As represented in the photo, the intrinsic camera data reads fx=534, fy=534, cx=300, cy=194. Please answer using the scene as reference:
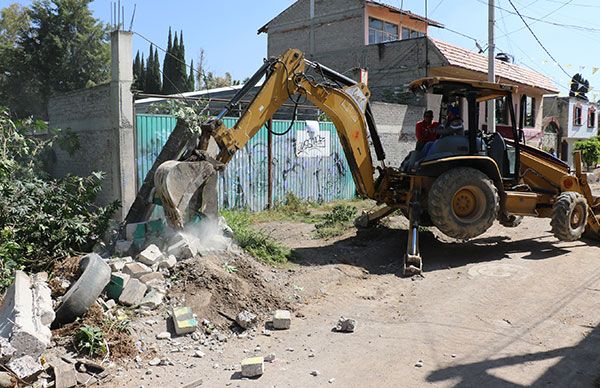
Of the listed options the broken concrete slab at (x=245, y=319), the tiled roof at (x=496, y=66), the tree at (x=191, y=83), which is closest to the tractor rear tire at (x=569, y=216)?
A: the broken concrete slab at (x=245, y=319)

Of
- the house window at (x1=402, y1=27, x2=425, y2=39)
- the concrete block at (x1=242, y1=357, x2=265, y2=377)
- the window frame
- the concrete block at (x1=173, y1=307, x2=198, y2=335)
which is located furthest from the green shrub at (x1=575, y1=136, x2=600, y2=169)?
the concrete block at (x1=242, y1=357, x2=265, y2=377)

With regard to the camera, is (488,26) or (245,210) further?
(488,26)

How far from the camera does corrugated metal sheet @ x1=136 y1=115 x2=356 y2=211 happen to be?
33.9ft

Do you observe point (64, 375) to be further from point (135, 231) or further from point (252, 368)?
point (135, 231)

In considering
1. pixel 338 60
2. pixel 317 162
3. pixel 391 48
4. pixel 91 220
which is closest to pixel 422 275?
pixel 91 220

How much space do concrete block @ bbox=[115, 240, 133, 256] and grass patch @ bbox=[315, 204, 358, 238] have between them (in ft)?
13.6

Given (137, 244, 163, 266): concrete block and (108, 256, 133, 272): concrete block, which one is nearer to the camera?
(108, 256, 133, 272): concrete block

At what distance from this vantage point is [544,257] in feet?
29.2

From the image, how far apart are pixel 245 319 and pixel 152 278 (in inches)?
49.4

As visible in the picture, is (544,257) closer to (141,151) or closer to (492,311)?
(492,311)

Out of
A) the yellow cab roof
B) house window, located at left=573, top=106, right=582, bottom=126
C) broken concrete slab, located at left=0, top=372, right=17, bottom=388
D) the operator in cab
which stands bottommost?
broken concrete slab, located at left=0, top=372, right=17, bottom=388

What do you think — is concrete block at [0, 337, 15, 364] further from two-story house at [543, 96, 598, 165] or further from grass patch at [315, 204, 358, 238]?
two-story house at [543, 96, 598, 165]

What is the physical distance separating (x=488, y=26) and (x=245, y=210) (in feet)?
29.3

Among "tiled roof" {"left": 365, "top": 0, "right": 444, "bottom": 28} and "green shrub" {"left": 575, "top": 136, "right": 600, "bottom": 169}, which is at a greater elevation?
"tiled roof" {"left": 365, "top": 0, "right": 444, "bottom": 28}
